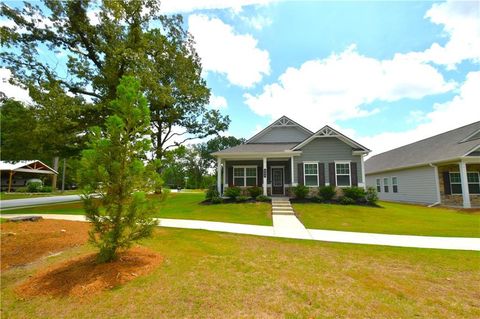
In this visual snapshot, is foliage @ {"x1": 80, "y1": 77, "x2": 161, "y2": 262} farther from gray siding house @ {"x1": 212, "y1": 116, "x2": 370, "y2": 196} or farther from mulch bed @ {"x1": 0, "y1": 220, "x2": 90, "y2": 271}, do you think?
gray siding house @ {"x1": 212, "y1": 116, "x2": 370, "y2": 196}

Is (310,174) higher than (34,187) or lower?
higher

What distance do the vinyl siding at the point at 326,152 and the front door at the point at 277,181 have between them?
6.19 feet

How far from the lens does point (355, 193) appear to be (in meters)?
16.7

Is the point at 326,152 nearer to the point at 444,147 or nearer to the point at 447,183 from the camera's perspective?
the point at 447,183

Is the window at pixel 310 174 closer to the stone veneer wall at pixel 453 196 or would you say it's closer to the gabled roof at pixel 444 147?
the gabled roof at pixel 444 147

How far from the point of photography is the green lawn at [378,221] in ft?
32.6

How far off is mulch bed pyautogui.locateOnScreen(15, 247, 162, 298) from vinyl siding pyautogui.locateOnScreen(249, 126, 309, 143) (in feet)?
56.3

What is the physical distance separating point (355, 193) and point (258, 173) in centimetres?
711

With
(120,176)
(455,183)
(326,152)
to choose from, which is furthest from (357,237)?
(455,183)

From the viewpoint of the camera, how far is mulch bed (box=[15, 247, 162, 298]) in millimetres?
4355

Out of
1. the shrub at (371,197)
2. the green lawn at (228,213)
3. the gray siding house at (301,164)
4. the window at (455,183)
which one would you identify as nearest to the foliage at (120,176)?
the green lawn at (228,213)

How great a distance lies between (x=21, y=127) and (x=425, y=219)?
86.5 ft

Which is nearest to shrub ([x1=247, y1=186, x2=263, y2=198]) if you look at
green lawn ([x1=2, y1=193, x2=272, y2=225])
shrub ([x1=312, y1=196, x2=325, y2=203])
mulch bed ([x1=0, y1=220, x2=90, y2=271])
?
green lawn ([x1=2, y1=193, x2=272, y2=225])

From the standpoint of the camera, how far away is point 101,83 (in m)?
19.4
